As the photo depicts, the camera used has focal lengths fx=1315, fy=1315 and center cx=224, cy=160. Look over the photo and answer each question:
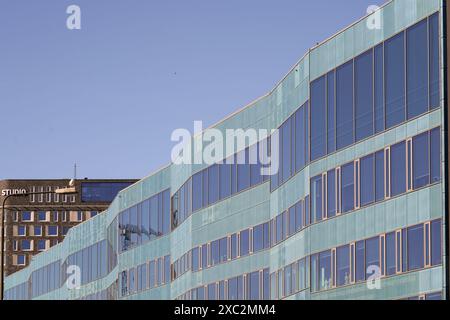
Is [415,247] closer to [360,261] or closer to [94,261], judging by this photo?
[360,261]

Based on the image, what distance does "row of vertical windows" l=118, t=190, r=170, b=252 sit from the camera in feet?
279

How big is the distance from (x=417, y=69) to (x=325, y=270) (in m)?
11.8

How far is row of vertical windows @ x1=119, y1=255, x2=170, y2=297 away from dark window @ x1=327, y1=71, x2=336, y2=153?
1232 inches

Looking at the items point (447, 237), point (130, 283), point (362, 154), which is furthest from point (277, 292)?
point (130, 283)

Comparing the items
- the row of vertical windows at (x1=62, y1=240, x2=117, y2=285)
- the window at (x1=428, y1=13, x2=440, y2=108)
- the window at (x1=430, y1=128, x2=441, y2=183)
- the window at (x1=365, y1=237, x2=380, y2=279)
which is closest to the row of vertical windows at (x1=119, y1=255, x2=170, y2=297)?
the row of vertical windows at (x1=62, y1=240, x2=117, y2=285)

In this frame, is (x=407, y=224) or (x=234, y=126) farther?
(x=234, y=126)

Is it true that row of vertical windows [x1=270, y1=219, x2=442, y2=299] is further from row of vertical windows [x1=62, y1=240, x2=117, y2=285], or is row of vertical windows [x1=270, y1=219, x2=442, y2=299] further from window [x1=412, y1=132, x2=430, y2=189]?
row of vertical windows [x1=62, y1=240, x2=117, y2=285]

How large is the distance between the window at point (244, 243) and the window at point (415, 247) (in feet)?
74.3

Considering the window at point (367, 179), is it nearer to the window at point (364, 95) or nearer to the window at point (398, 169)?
the window at point (364, 95)

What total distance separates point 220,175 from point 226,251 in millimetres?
4259

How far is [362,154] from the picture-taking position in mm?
50969

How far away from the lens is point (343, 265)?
5256cm

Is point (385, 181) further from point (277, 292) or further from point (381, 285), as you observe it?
point (277, 292)

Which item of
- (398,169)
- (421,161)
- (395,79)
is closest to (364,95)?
(395,79)
